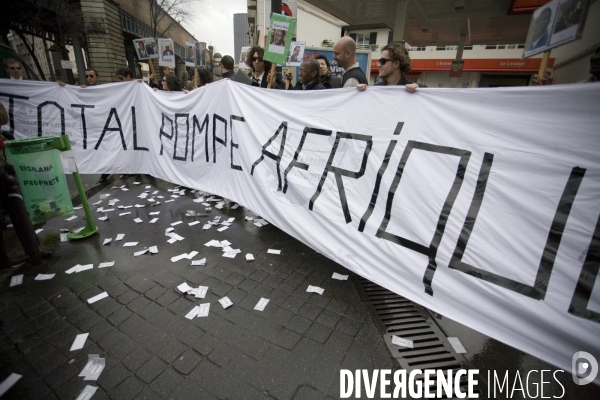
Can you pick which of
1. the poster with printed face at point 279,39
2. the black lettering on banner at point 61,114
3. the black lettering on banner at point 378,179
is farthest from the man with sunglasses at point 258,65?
the black lettering on banner at point 61,114

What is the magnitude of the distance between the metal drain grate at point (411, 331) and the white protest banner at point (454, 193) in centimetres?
27

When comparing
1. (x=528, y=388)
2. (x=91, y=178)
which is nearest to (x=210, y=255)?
(x=528, y=388)

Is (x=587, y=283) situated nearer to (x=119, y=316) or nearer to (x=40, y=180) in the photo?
(x=119, y=316)

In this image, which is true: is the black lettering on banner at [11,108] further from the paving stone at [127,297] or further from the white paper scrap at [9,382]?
the white paper scrap at [9,382]

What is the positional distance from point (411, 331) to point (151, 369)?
2.03 meters

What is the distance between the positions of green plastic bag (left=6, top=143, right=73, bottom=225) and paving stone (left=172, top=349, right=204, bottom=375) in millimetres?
2799

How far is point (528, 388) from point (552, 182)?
1.40 m

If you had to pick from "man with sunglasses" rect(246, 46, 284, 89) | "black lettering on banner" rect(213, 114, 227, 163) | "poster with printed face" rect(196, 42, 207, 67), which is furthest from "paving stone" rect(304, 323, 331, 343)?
"poster with printed face" rect(196, 42, 207, 67)

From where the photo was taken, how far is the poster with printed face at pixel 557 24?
277 centimetres

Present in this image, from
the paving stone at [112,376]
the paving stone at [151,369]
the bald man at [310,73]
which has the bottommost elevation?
the paving stone at [112,376]

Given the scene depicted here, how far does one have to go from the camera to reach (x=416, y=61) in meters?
29.8

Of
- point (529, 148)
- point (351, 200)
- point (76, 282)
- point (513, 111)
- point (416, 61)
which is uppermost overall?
point (416, 61)

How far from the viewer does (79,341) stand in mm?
2107

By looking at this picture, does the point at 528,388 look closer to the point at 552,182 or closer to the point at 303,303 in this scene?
the point at 552,182
